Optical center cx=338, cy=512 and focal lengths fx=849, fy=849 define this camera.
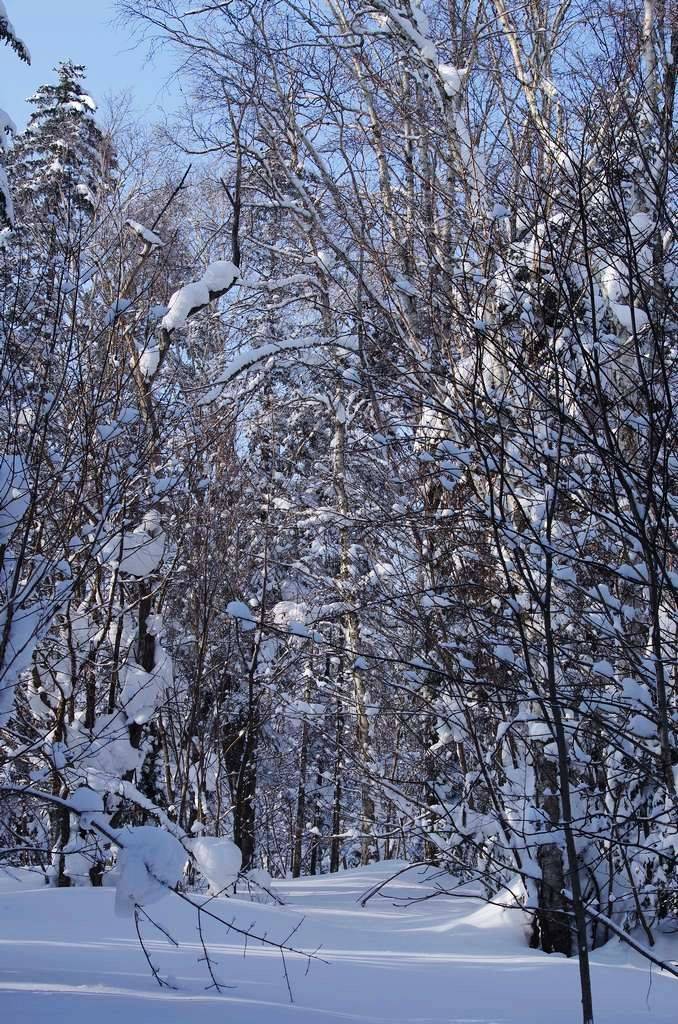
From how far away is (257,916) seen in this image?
16.4 ft

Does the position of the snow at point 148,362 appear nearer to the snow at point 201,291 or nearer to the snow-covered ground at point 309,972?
the snow at point 201,291

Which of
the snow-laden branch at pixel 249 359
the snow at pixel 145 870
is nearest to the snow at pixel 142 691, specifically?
the snow-laden branch at pixel 249 359

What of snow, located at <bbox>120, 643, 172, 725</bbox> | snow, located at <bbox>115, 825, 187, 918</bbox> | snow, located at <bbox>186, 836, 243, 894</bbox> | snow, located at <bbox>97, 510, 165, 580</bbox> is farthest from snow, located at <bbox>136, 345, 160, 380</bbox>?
snow, located at <bbox>115, 825, 187, 918</bbox>

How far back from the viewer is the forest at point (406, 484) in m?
2.87

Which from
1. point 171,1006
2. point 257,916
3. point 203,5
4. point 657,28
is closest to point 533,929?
point 257,916

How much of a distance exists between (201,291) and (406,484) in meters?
1.81

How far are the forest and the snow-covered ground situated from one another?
9cm

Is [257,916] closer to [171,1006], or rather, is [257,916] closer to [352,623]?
[171,1006]

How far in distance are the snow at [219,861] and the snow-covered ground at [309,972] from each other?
12.1 inches

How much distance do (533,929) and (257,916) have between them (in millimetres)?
1621

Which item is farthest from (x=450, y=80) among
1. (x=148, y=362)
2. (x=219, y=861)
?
(x=219, y=861)

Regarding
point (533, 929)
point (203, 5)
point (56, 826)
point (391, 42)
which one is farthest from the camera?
point (56, 826)

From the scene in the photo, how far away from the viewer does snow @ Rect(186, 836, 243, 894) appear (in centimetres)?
423

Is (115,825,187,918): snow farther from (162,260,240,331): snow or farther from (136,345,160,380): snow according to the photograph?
(162,260,240,331): snow
